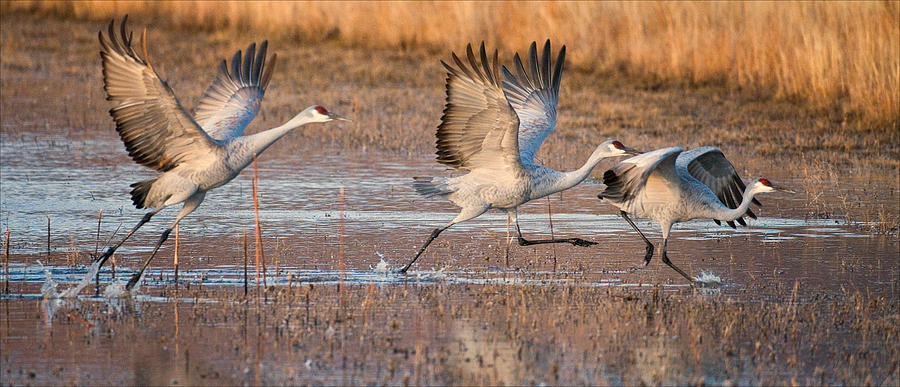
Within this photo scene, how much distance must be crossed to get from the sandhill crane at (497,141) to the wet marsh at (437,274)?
439 millimetres

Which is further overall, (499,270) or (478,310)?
(499,270)

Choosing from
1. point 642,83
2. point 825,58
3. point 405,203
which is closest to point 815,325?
point 405,203

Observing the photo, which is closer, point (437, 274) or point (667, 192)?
point (437, 274)

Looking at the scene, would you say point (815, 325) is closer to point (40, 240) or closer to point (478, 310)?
point (478, 310)

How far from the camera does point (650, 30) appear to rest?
55.9ft

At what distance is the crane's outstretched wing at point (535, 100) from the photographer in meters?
8.32

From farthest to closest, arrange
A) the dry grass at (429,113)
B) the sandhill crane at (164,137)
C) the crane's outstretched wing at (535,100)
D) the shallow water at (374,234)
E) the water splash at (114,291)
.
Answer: the dry grass at (429,113) < the crane's outstretched wing at (535,100) < the shallow water at (374,234) < the sandhill crane at (164,137) < the water splash at (114,291)

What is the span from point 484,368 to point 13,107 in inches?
446

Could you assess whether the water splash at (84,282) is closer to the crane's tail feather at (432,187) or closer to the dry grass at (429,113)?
the crane's tail feather at (432,187)

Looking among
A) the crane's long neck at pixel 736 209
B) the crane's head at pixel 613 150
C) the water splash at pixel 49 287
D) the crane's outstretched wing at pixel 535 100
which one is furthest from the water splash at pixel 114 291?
the crane's long neck at pixel 736 209

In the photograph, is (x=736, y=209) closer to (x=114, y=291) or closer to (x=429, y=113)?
(x=114, y=291)

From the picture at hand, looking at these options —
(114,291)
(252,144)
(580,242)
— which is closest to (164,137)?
(252,144)

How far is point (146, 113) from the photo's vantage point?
7.36 meters

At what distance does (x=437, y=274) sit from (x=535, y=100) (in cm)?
154
